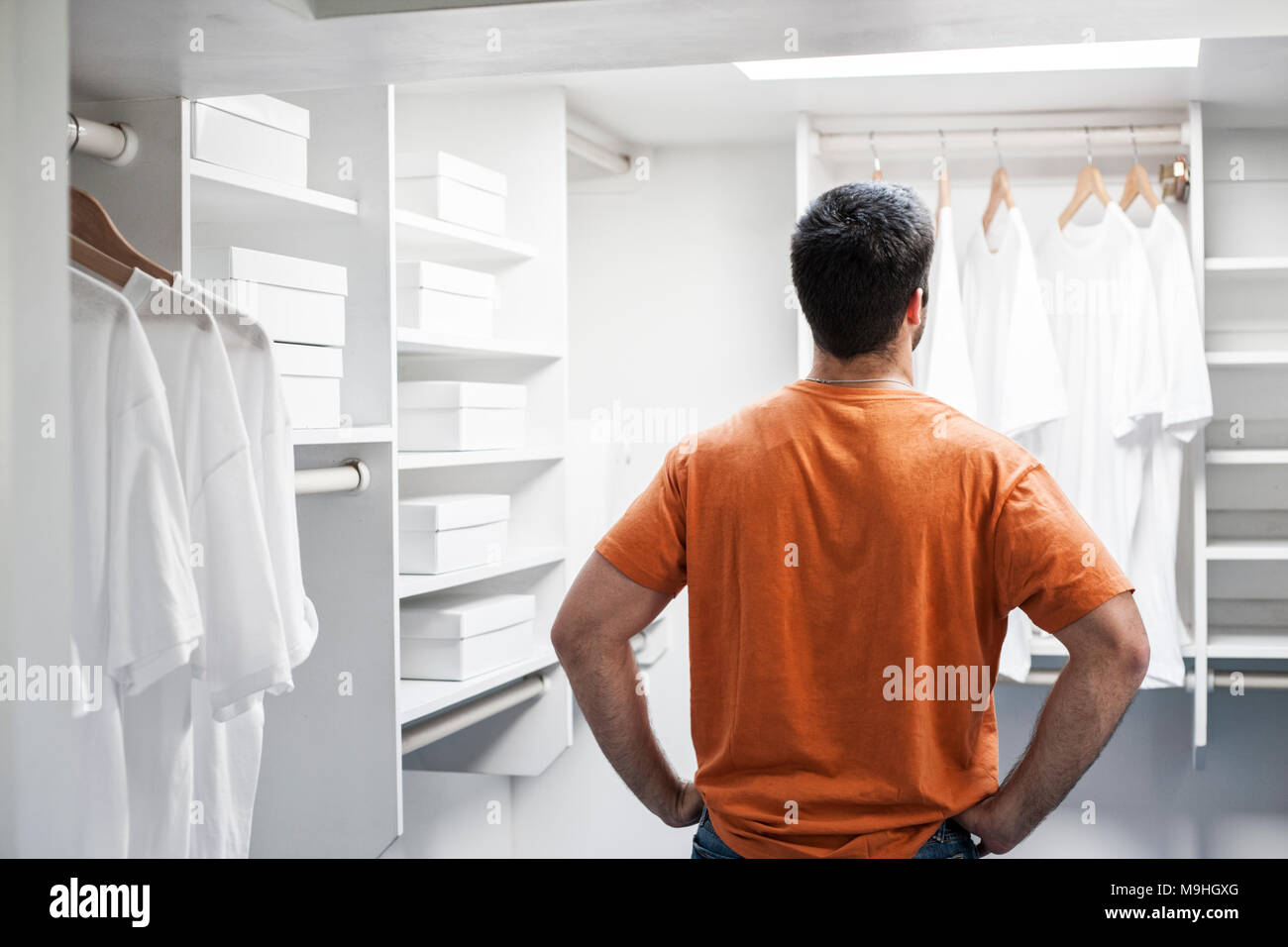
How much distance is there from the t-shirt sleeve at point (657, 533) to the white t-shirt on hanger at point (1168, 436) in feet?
5.02

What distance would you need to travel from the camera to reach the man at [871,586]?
1.08 metres

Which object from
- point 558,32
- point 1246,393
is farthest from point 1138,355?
point 558,32

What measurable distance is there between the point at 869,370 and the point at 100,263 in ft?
3.00

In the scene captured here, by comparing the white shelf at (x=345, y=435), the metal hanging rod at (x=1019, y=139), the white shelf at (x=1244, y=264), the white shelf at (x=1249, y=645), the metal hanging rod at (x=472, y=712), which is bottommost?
the metal hanging rod at (x=472, y=712)

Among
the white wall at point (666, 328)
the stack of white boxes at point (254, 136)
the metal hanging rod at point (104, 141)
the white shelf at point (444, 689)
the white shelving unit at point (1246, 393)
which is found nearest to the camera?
the metal hanging rod at point (104, 141)

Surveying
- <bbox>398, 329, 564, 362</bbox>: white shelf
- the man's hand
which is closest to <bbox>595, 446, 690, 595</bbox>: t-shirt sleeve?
the man's hand

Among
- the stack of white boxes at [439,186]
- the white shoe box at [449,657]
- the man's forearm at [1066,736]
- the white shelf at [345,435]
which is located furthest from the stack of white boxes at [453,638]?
the man's forearm at [1066,736]

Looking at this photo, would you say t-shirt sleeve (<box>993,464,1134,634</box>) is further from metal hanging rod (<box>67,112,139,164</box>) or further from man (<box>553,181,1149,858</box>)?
metal hanging rod (<box>67,112,139,164</box>)

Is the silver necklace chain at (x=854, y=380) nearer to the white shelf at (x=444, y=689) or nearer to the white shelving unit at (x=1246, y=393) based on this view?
the white shelf at (x=444, y=689)

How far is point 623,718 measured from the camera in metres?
1.26

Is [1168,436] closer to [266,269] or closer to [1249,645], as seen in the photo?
[1249,645]

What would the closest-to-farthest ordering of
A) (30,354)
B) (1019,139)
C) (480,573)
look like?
(30,354), (480,573), (1019,139)

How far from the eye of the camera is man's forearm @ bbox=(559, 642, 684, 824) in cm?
122
